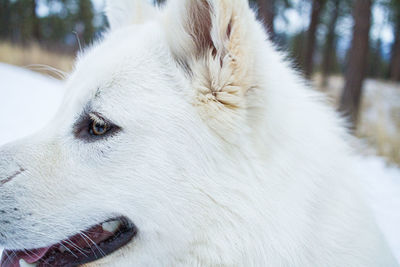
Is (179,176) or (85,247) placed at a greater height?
(179,176)

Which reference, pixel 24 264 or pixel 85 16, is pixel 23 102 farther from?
pixel 85 16

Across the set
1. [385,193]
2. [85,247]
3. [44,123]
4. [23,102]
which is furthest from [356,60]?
[85,247]

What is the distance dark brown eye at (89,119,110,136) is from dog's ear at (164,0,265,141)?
450 millimetres

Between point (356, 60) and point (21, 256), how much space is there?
7857 millimetres

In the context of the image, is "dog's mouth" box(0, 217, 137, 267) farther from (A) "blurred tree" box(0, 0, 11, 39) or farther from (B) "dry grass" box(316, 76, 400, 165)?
(A) "blurred tree" box(0, 0, 11, 39)

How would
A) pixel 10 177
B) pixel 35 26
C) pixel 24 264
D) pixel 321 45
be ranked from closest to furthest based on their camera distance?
pixel 10 177 < pixel 24 264 < pixel 35 26 < pixel 321 45

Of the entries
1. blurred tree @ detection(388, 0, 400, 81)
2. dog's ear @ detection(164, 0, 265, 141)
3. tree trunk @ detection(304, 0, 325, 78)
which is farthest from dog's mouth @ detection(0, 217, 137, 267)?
blurred tree @ detection(388, 0, 400, 81)

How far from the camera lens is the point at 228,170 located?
1.54 meters

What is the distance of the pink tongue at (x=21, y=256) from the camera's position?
1.65m

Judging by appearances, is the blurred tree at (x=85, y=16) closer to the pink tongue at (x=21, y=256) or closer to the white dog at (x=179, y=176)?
the pink tongue at (x=21, y=256)

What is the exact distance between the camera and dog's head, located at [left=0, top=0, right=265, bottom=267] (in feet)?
4.96

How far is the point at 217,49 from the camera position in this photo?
4.78 feet

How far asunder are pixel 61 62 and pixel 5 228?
964cm

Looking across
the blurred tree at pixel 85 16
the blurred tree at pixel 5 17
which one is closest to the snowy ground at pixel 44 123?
the blurred tree at pixel 5 17
